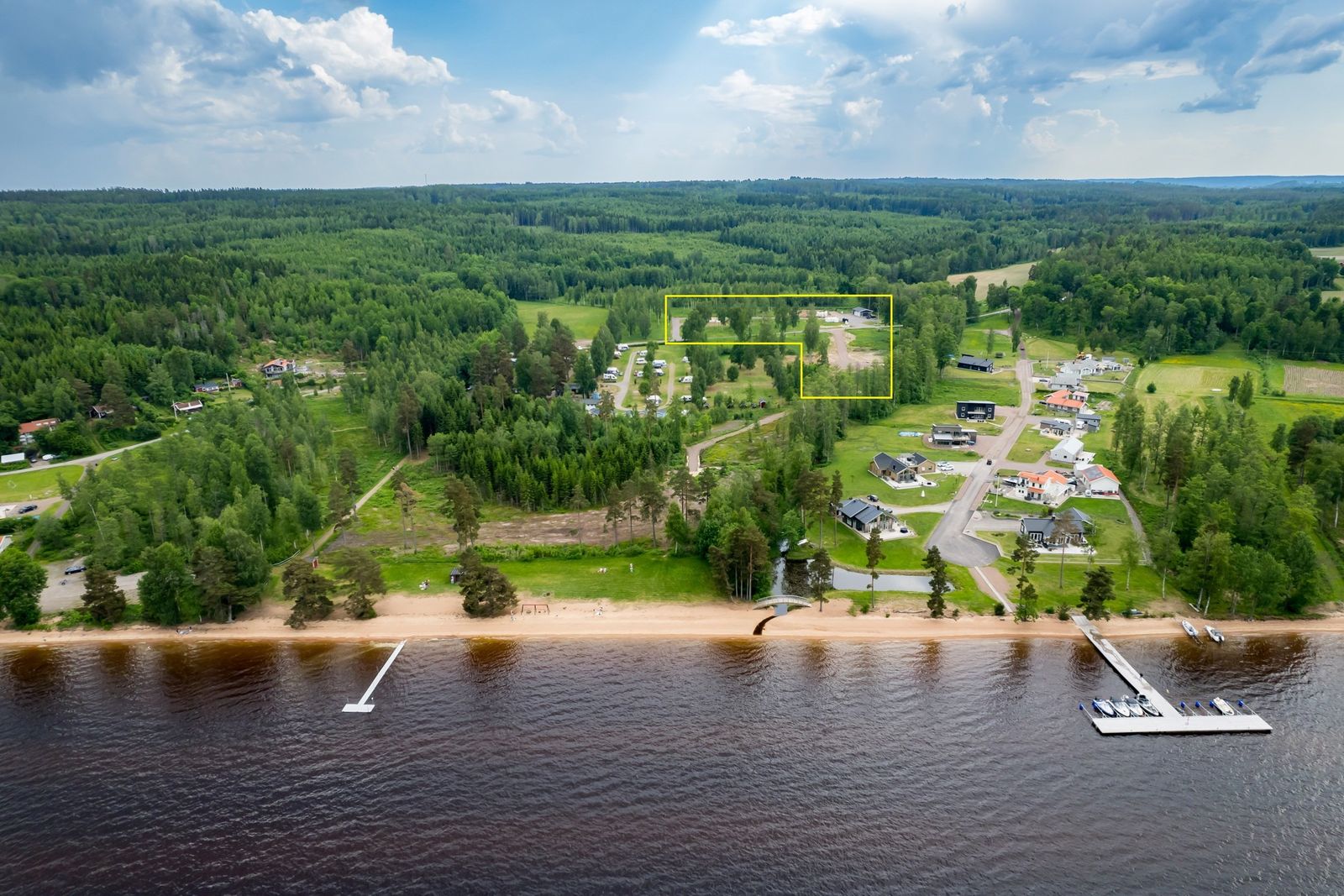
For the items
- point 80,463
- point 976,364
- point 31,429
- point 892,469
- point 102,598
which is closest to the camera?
point 102,598

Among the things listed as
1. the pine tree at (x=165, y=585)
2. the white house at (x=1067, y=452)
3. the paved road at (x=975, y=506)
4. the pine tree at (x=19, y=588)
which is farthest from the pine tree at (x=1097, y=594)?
the pine tree at (x=19, y=588)

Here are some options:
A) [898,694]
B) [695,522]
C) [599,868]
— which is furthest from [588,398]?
[599,868]

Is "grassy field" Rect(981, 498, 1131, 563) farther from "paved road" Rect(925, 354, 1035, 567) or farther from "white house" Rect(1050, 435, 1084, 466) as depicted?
"white house" Rect(1050, 435, 1084, 466)

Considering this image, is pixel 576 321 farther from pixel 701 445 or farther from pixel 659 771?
pixel 659 771

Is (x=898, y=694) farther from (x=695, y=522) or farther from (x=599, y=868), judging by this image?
(x=695, y=522)

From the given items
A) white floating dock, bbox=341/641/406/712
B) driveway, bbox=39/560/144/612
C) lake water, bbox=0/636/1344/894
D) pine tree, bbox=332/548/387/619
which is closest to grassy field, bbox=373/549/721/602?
pine tree, bbox=332/548/387/619

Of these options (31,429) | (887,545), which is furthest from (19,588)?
(887,545)
